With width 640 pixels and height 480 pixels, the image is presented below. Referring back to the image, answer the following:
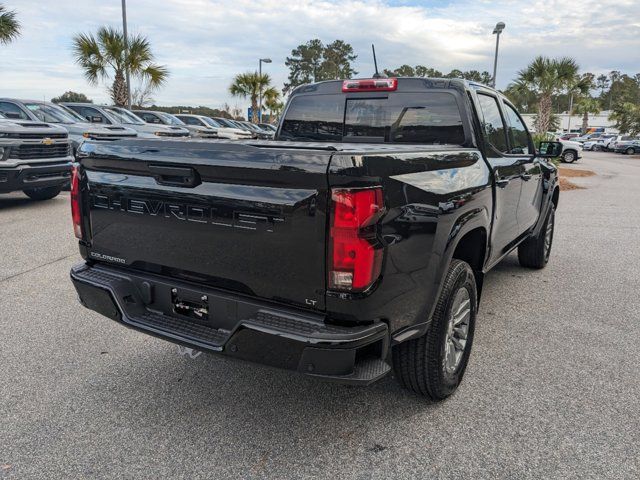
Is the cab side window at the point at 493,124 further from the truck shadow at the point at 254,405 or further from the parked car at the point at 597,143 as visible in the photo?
the parked car at the point at 597,143

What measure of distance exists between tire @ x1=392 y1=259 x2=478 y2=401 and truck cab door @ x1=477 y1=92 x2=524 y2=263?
82 centimetres

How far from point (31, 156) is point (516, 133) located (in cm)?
771

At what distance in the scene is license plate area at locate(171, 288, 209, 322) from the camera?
2562 mm

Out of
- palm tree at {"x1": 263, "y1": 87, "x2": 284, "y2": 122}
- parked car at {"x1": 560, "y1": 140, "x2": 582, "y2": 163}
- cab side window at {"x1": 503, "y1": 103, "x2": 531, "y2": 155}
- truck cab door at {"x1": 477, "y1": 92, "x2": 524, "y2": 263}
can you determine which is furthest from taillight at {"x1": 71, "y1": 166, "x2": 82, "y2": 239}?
palm tree at {"x1": 263, "y1": 87, "x2": 284, "y2": 122}

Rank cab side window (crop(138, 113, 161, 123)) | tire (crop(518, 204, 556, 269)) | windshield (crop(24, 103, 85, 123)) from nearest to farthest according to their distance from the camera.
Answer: tire (crop(518, 204, 556, 269)) → windshield (crop(24, 103, 85, 123)) → cab side window (crop(138, 113, 161, 123))

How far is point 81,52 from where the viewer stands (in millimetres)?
20422

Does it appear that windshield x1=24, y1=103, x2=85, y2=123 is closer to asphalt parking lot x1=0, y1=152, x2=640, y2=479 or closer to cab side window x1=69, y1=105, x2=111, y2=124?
cab side window x1=69, y1=105, x2=111, y2=124

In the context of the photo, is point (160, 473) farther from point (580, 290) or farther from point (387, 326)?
point (580, 290)

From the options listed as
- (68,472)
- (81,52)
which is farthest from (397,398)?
(81,52)

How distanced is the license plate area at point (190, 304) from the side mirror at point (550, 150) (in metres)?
3.77

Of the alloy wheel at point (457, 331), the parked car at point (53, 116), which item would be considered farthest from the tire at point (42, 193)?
the alloy wheel at point (457, 331)

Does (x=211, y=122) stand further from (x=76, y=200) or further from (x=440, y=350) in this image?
(x=440, y=350)

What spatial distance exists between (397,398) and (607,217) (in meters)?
8.62

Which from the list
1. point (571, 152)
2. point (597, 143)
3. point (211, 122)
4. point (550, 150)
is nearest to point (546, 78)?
point (571, 152)
